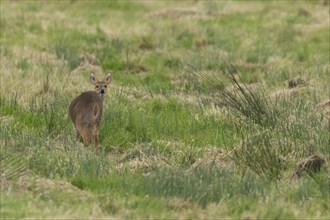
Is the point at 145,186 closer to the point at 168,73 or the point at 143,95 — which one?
the point at 143,95

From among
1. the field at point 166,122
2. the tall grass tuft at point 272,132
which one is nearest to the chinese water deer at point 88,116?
the field at point 166,122

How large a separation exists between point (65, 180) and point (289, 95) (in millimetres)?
5051

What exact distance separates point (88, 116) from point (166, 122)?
1.30 metres

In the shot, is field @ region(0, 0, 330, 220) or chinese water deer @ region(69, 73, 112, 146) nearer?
field @ region(0, 0, 330, 220)

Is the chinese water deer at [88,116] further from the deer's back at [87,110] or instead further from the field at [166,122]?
the field at [166,122]

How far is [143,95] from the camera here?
45.6ft

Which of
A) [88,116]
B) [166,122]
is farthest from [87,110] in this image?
[166,122]

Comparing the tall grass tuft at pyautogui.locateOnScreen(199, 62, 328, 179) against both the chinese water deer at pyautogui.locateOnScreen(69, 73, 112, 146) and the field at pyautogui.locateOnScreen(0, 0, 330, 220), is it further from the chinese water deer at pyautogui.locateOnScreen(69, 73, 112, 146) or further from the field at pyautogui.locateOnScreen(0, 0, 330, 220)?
the chinese water deer at pyautogui.locateOnScreen(69, 73, 112, 146)

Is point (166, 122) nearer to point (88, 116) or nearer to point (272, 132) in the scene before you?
point (88, 116)

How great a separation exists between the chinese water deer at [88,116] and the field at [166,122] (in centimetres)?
13

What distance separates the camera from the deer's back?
35.6ft

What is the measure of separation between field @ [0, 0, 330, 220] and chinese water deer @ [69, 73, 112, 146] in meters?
0.13

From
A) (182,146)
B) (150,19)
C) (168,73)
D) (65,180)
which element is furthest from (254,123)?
(150,19)

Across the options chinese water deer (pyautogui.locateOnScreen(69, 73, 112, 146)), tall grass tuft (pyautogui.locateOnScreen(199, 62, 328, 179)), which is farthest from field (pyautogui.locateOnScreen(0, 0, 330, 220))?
chinese water deer (pyautogui.locateOnScreen(69, 73, 112, 146))
